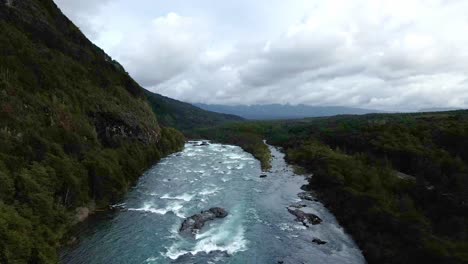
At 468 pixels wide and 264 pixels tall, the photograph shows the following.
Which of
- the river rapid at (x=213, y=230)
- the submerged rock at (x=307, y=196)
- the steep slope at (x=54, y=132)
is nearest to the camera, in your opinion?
the steep slope at (x=54, y=132)

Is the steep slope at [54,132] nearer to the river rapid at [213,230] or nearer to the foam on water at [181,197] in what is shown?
the river rapid at [213,230]

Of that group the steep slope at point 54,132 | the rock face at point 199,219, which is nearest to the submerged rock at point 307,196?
the rock face at point 199,219

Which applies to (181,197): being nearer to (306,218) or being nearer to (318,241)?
(306,218)

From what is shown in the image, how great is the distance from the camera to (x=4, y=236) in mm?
28953

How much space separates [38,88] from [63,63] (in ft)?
66.6

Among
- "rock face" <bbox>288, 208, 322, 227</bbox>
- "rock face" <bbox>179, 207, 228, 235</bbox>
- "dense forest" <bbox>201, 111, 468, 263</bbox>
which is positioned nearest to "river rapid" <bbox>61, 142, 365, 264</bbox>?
"rock face" <bbox>288, 208, 322, 227</bbox>

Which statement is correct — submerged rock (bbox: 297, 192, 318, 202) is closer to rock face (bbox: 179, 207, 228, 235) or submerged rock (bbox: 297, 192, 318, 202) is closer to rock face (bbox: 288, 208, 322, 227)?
rock face (bbox: 288, 208, 322, 227)

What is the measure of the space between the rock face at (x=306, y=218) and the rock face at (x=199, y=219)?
11.4m

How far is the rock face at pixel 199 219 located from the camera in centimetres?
4670

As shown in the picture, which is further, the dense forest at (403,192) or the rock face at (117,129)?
the rock face at (117,129)

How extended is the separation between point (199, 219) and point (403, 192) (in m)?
34.4

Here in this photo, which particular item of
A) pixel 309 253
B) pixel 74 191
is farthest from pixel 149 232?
pixel 309 253

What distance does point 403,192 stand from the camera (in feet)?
188

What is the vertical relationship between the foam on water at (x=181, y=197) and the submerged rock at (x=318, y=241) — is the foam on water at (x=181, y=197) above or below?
above
